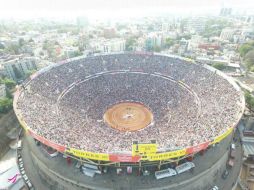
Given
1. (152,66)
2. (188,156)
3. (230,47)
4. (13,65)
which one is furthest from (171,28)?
(188,156)

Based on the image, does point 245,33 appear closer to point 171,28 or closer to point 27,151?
point 171,28

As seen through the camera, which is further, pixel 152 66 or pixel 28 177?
pixel 152 66

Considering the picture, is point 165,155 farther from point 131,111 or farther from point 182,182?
point 131,111

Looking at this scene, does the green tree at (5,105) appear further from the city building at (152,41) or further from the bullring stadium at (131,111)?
the city building at (152,41)

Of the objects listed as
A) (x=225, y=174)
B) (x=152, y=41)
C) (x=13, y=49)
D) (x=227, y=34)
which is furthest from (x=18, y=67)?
(x=227, y=34)

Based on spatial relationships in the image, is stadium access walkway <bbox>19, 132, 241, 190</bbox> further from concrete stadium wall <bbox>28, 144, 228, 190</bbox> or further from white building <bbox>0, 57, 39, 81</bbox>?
white building <bbox>0, 57, 39, 81</bbox>

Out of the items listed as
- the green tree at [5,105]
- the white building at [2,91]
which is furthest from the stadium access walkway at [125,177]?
the white building at [2,91]
